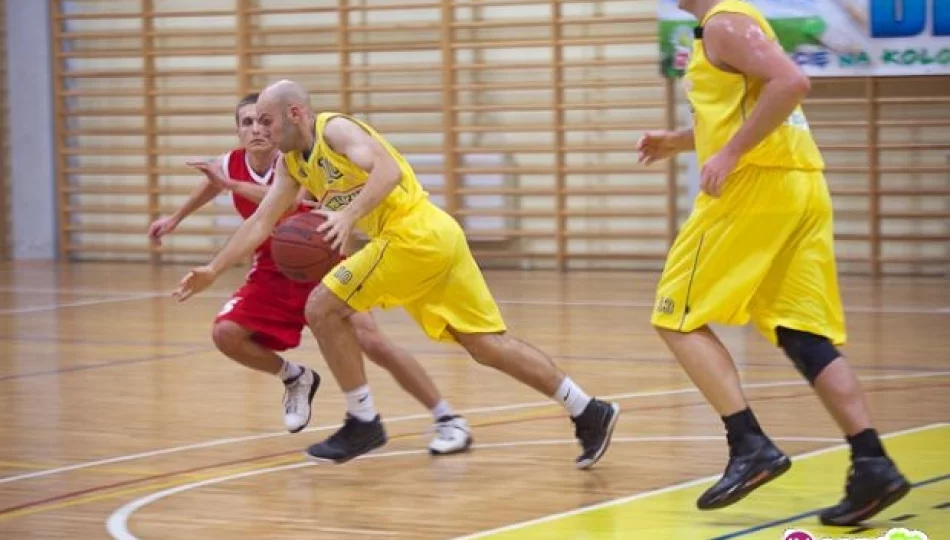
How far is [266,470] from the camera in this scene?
5480mm

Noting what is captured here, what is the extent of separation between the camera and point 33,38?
15.0m

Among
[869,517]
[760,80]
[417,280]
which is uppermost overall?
[760,80]

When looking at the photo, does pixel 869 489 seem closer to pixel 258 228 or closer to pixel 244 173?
pixel 258 228

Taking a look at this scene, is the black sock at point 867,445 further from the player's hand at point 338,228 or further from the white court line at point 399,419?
the white court line at point 399,419

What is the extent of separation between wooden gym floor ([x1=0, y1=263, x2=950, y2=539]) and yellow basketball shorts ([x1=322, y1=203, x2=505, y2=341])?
1.56 feet

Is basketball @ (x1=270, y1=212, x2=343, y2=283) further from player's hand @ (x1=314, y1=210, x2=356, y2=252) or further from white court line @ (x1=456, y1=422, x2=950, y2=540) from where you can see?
white court line @ (x1=456, y1=422, x2=950, y2=540)

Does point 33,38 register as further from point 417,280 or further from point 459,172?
point 417,280

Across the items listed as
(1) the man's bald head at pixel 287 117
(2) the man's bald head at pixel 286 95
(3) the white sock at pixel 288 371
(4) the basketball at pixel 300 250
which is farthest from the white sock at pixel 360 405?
(2) the man's bald head at pixel 286 95

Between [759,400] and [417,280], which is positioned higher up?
[417,280]

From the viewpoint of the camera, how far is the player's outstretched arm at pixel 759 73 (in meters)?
4.17

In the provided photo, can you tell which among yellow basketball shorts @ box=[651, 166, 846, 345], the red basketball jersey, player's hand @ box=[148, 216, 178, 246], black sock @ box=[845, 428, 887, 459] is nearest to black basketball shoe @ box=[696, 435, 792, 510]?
black sock @ box=[845, 428, 887, 459]

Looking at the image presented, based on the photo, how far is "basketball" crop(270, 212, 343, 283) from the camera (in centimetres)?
573

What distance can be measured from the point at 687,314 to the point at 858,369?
3.48 meters

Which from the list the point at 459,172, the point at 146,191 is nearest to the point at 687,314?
the point at 459,172
